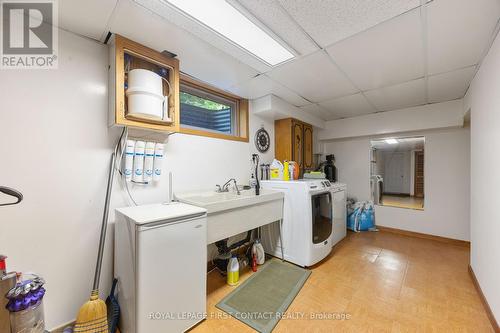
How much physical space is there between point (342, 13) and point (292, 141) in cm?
216

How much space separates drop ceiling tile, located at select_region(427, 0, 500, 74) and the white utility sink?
2.02 meters

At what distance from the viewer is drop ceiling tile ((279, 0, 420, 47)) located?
1.24 metres

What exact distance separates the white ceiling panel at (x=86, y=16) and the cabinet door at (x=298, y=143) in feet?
9.07

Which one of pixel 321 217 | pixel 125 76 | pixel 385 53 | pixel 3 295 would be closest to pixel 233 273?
pixel 321 217

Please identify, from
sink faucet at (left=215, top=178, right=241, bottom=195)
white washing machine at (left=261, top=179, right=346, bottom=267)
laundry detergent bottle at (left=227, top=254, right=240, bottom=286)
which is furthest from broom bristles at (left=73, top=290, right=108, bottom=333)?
white washing machine at (left=261, top=179, right=346, bottom=267)

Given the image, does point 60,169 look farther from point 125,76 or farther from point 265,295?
point 265,295

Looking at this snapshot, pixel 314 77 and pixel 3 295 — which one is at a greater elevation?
pixel 314 77

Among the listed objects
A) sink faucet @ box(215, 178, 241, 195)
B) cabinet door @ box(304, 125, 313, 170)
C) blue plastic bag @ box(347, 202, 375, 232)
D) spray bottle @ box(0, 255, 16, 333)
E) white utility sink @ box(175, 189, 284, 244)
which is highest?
cabinet door @ box(304, 125, 313, 170)

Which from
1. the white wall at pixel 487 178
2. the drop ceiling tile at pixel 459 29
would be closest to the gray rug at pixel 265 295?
the white wall at pixel 487 178

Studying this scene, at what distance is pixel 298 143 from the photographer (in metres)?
3.58

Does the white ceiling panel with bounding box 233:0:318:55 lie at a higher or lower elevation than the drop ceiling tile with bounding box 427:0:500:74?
higher

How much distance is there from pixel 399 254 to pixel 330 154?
2415 mm

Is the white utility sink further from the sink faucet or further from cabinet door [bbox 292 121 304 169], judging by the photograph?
cabinet door [bbox 292 121 304 169]

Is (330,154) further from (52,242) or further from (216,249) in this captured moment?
(52,242)
